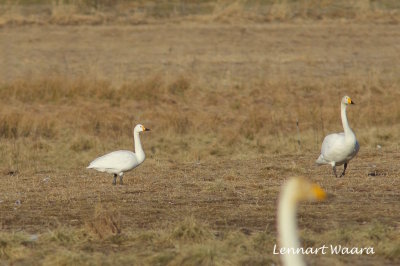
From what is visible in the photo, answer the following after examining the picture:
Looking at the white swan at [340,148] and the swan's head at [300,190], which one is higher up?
the white swan at [340,148]

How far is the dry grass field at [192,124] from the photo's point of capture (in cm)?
840

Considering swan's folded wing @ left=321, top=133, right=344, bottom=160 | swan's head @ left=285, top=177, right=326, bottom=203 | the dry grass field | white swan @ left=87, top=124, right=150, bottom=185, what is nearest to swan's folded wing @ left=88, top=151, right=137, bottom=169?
white swan @ left=87, top=124, right=150, bottom=185

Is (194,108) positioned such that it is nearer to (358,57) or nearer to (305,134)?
(305,134)

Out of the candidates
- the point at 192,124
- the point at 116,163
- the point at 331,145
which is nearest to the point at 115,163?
the point at 116,163

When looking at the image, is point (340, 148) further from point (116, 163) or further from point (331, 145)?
point (116, 163)

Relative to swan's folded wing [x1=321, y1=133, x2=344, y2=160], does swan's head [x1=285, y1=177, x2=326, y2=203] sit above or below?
below

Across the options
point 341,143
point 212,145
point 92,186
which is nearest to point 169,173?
point 92,186

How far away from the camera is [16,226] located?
9305 mm

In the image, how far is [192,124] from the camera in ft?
59.3

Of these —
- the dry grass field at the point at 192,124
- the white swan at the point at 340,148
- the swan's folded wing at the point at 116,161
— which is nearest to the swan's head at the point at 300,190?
the dry grass field at the point at 192,124

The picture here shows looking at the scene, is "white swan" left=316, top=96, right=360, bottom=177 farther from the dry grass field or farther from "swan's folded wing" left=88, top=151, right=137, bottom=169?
"swan's folded wing" left=88, top=151, right=137, bottom=169

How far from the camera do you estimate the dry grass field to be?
8.40m

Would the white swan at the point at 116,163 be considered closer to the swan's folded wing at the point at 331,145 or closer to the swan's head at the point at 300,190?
the swan's folded wing at the point at 331,145

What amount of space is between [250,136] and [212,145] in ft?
3.54
